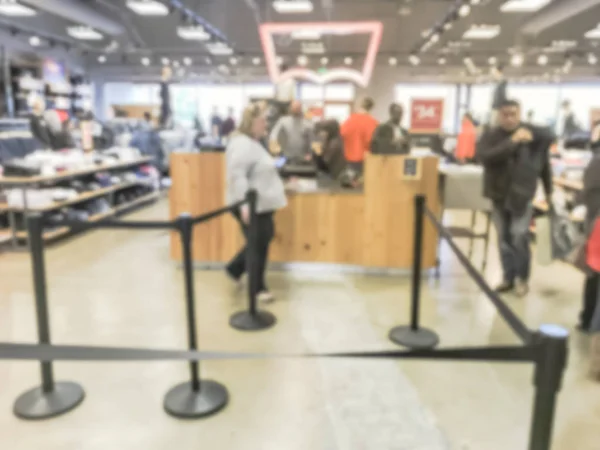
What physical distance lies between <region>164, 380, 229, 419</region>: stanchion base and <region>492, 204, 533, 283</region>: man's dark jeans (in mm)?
2706

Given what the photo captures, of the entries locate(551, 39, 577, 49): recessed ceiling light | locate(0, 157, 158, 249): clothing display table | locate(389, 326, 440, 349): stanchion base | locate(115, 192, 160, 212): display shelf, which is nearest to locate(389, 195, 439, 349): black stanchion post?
locate(389, 326, 440, 349): stanchion base

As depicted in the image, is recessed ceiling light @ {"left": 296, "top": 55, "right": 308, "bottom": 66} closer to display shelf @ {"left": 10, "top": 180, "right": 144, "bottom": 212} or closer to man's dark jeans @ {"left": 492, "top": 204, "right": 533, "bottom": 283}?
display shelf @ {"left": 10, "top": 180, "right": 144, "bottom": 212}

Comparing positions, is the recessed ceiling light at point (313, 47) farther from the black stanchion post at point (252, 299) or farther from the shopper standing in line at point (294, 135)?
the black stanchion post at point (252, 299)

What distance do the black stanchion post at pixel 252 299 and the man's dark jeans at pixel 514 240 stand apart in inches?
80.5

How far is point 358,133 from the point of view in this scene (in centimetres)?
632

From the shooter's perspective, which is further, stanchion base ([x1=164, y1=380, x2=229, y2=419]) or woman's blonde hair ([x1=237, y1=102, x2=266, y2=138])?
woman's blonde hair ([x1=237, y1=102, x2=266, y2=138])

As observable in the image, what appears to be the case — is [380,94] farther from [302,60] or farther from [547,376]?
[547,376]

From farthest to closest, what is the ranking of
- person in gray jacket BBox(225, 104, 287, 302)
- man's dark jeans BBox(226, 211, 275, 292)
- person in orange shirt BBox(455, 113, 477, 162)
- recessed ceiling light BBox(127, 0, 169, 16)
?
person in orange shirt BBox(455, 113, 477, 162) → recessed ceiling light BBox(127, 0, 169, 16) → man's dark jeans BBox(226, 211, 275, 292) → person in gray jacket BBox(225, 104, 287, 302)

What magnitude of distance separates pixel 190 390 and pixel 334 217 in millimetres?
2427

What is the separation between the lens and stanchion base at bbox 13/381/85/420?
2.55 meters

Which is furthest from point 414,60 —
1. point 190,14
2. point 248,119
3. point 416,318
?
point 416,318

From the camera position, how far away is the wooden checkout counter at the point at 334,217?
4645 mm

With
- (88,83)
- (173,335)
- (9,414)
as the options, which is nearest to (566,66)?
(88,83)

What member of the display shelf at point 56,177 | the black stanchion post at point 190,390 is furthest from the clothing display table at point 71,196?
the black stanchion post at point 190,390
